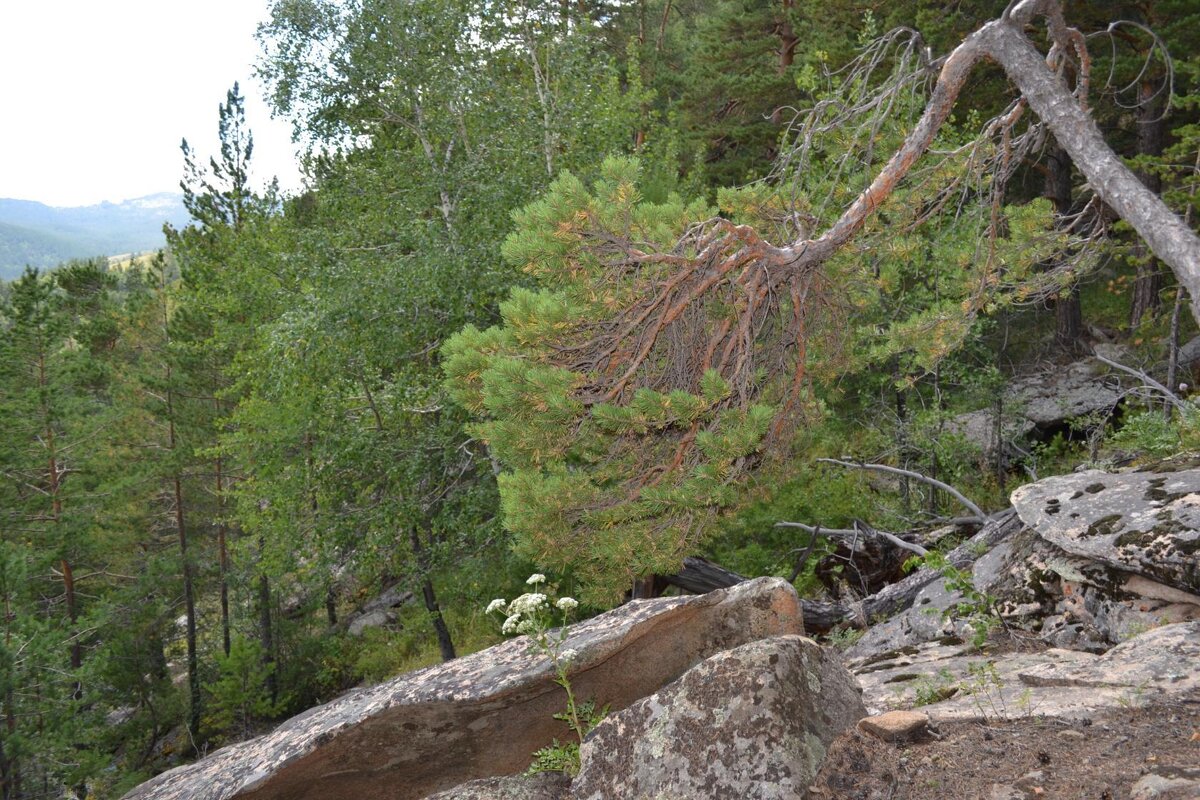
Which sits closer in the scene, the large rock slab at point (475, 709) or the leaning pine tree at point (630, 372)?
the large rock slab at point (475, 709)

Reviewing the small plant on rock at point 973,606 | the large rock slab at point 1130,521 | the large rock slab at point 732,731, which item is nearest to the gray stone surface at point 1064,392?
the large rock slab at point 1130,521

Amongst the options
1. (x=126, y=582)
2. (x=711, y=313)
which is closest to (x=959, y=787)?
(x=711, y=313)

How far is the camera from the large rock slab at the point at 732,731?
361 cm

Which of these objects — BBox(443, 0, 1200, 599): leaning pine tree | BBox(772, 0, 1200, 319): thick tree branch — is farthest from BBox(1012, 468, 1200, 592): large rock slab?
BBox(772, 0, 1200, 319): thick tree branch

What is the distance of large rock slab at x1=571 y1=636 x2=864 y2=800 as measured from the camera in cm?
361

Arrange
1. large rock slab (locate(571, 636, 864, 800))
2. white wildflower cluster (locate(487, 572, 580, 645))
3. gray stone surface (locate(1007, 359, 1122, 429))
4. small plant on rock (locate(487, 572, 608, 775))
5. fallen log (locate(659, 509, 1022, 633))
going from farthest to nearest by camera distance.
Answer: gray stone surface (locate(1007, 359, 1122, 429))
fallen log (locate(659, 509, 1022, 633))
white wildflower cluster (locate(487, 572, 580, 645))
small plant on rock (locate(487, 572, 608, 775))
large rock slab (locate(571, 636, 864, 800))

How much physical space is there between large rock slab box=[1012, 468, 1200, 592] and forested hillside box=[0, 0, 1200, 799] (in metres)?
1.58

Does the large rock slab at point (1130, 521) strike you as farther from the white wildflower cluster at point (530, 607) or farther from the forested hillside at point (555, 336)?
the white wildflower cluster at point (530, 607)

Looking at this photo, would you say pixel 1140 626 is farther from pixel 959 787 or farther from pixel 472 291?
pixel 472 291

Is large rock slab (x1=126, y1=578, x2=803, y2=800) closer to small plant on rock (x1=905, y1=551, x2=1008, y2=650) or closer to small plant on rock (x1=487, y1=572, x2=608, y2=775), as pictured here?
small plant on rock (x1=487, y1=572, x2=608, y2=775)

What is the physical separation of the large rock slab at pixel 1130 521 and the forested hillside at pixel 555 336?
1.58m

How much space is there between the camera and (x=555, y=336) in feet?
18.6

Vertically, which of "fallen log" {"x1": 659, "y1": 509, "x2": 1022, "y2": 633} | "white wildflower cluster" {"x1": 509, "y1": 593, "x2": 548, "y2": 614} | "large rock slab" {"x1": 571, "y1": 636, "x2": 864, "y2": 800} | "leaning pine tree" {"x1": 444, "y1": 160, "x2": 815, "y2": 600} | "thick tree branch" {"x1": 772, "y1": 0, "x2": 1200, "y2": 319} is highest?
"thick tree branch" {"x1": 772, "y1": 0, "x2": 1200, "y2": 319}

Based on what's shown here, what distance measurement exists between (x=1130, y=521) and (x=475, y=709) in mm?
4655
